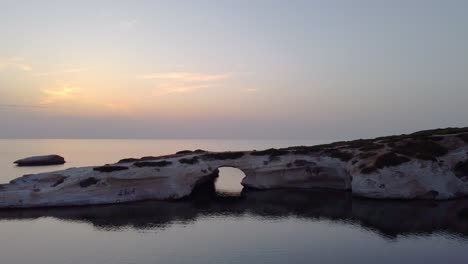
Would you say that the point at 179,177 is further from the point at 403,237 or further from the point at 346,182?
the point at 403,237

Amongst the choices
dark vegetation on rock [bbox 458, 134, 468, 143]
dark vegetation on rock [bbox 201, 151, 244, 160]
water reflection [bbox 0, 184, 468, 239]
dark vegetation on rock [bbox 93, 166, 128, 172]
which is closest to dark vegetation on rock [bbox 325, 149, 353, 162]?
water reflection [bbox 0, 184, 468, 239]

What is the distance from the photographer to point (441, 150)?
59.5 m

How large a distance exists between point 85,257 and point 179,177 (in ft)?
89.1

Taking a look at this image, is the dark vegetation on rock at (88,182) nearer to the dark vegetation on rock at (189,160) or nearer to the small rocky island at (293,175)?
the small rocky island at (293,175)

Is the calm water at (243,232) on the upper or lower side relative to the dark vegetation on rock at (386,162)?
lower

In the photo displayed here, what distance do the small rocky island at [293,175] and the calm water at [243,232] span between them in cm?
257

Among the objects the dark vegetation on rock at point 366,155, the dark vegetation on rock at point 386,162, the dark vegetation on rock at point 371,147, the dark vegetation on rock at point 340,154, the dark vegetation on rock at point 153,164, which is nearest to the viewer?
the dark vegetation on rock at point 386,162

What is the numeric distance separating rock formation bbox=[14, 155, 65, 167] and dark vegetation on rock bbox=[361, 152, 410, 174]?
353ft

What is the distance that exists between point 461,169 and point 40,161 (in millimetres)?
Answer: 121645

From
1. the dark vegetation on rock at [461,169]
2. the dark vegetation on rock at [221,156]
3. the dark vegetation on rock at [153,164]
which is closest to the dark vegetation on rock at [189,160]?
the dark vegetation on rock at [221,156]

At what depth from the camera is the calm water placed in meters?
31.0

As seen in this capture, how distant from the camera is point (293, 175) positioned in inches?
2544

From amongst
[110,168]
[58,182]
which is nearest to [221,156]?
[110,168]

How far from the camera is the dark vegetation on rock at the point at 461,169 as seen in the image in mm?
55438
